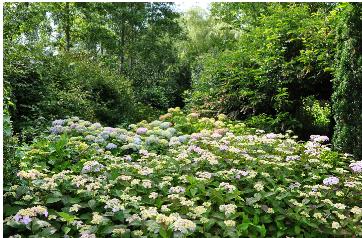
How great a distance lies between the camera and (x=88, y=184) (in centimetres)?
313

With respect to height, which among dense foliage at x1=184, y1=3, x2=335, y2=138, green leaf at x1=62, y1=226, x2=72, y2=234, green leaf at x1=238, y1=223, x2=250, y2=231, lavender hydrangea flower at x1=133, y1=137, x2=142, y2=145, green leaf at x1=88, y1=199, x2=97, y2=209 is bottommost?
green leaf at x1=238, y1=223, x2=250, y2=231

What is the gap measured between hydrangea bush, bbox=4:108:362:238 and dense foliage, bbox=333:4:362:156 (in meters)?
1.03

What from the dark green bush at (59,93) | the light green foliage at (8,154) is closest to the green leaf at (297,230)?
the light green foliage at (8,154)

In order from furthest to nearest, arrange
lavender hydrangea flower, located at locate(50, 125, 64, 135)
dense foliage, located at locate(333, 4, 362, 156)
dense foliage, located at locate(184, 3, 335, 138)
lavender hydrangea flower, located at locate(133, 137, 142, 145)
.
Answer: dense foliage, located at locate(184, 3, 335, 138) → lavender hydrangea flower, located at locate(50, 125, 64, 135) → dense foliage, located at locate(333, 4, 362, 156) → lavender hydrangea flower, located at locate(133, 137, 142, 145)

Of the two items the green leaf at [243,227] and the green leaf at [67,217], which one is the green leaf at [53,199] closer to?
the green leaf at [67,217]

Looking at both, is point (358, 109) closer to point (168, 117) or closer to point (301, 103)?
point (301, 103)

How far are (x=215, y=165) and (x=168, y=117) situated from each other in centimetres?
380

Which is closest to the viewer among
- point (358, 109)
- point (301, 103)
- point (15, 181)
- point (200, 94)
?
point (15, 181)

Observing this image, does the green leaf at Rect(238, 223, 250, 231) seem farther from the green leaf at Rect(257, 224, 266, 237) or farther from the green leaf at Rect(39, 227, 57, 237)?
the green leaf at Rect(39, 227, 57, 237)

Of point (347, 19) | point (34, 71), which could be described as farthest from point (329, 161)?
point (34, 71)

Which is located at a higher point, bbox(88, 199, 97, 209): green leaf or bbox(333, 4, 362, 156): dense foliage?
bbox(333, 4, 362, 156): dense foliage

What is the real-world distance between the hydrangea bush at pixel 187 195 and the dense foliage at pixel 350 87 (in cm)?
103

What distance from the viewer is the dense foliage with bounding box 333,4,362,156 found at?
5242mm

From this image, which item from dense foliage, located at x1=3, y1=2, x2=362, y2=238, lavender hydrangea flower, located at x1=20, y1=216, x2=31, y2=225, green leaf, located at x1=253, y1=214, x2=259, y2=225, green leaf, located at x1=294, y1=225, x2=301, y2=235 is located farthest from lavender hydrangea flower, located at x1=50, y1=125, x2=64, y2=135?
green leaf, located at x1=294, y1=225, x2=301, y2=235
